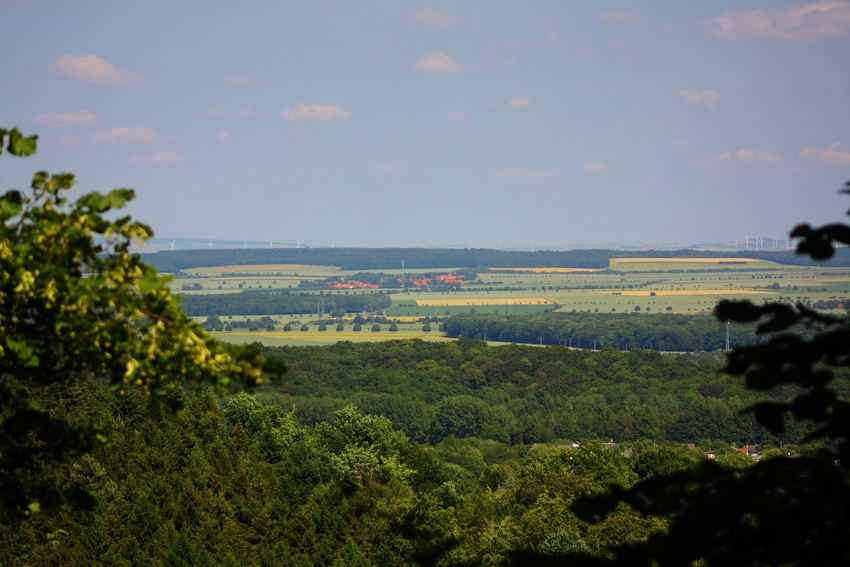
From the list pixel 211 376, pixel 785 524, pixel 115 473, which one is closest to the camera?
pixel 785 524

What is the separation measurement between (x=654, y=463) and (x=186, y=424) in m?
32.3

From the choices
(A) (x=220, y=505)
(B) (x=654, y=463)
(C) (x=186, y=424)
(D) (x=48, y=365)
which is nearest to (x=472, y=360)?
(B) (x=654, y=463)

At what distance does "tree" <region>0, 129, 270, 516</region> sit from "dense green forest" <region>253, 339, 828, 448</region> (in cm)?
11697

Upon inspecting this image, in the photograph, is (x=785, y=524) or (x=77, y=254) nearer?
(x=785, y=524)

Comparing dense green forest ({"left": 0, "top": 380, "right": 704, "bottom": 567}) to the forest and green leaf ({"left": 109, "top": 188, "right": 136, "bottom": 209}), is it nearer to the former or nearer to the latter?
the forest

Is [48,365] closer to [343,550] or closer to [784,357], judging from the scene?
[784,357]

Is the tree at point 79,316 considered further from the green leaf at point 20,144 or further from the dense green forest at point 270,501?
the dense green forest at point 270,501

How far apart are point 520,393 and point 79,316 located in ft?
510

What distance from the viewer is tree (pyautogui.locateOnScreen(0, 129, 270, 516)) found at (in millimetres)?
7934

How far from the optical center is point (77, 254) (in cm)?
812

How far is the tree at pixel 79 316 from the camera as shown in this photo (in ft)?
26.0

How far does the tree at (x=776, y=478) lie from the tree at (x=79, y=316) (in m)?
3.37

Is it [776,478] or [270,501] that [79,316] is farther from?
[270,501]

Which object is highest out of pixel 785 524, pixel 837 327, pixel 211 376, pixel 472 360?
pixel 837 327
